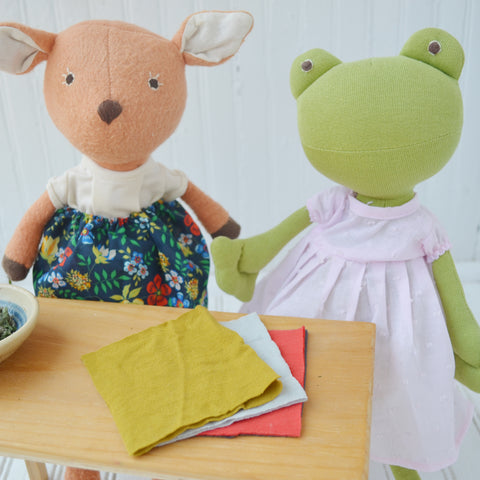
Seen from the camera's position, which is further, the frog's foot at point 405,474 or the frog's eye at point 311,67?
the frog's foot at point 405,474

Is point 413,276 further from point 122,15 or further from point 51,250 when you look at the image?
point 122,15

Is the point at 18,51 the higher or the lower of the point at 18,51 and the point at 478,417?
the higher

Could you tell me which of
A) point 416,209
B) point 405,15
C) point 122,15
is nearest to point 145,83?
point 416,209

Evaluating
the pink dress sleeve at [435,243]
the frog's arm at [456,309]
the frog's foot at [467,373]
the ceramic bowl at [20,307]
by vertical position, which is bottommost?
the frog's foot at [467,373]

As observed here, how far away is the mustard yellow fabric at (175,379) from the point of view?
584mm

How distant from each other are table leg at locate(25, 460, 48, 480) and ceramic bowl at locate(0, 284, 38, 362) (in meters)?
0.30

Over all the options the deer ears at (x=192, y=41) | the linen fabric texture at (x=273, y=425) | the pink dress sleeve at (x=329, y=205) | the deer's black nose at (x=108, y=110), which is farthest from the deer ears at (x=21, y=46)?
the linen fabric texture at (x=273, y=425)

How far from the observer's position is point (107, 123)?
0.74 meters

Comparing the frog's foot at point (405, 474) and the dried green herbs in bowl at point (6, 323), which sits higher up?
the dried green herbs in bowl at point (6, 323)

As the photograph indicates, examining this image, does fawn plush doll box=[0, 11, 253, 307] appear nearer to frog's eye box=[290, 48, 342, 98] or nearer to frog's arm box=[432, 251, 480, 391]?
frog's eye box=[290, 48, 342, 98]

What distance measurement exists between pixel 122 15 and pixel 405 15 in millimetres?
604

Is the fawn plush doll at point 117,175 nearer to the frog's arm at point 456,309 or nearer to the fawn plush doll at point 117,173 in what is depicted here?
the fawn plush doll at point 117,173

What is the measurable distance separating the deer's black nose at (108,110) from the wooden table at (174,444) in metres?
0.27

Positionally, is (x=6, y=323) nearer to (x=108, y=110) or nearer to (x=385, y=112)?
(x=108, y=110)
